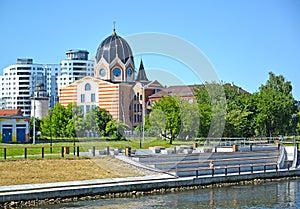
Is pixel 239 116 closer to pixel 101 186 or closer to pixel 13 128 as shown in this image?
pixel 13 128

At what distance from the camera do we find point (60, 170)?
1473 inches

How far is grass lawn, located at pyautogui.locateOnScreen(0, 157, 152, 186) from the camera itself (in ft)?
114

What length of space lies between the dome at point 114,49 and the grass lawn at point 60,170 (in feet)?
190

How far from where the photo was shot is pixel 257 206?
30703 mm

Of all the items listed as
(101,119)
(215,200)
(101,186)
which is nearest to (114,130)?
(101,119)

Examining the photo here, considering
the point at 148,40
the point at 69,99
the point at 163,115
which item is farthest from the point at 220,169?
the point at 69,99

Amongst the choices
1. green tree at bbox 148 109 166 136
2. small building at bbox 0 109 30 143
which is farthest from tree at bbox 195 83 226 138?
small building at bbox 0 109 30 143

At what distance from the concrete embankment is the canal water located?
88 cm

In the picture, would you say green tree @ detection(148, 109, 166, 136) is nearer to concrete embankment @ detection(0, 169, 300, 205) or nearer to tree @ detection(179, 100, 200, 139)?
tree @ detection(179, 100, 200, 139)

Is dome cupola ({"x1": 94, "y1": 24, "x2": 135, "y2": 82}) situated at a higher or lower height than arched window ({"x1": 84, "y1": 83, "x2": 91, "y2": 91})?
higher

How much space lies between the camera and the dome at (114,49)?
98.2m

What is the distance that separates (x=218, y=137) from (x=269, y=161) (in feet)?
75.3

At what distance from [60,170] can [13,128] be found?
1004 inches

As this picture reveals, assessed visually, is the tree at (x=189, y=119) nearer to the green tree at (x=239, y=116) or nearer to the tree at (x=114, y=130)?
the green tree at (x=239, y=116)
